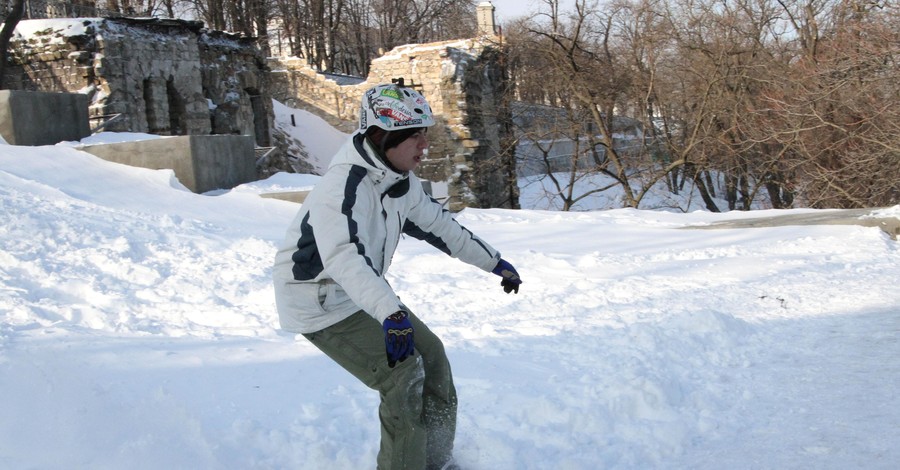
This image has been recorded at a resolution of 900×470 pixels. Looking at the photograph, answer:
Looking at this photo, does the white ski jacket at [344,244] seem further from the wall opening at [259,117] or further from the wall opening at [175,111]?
the wall opening at [259,117]

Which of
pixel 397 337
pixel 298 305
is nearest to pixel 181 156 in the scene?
pixel 298 305

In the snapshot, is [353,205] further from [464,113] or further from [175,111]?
[464,113]

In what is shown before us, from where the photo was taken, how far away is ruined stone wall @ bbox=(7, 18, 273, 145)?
55.3 feet

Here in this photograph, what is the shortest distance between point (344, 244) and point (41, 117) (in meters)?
10.5

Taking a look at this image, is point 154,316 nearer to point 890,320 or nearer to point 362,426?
point 362,426

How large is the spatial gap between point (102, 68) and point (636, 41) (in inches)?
480

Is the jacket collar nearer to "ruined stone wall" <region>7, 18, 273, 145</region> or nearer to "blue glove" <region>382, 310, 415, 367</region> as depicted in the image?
"blue glove" <region>382, 310, 415, 367</region>

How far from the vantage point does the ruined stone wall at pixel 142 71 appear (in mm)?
16859

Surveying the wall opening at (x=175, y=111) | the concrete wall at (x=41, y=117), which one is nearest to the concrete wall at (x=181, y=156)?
the concrete wall at (x=41, y=117)

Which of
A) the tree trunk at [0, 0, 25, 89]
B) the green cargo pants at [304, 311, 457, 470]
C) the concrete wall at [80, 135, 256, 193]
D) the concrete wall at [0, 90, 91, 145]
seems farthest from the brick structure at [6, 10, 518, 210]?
the green cargo pants at [304, 311, 457, 470]

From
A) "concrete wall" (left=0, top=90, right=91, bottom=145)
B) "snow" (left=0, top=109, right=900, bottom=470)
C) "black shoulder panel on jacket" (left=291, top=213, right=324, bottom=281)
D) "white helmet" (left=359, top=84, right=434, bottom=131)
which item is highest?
"concrete wall" (left=0, top=90, right=91, bottom=145)

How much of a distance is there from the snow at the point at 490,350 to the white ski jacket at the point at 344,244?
845mm

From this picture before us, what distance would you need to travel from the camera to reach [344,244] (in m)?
2.71

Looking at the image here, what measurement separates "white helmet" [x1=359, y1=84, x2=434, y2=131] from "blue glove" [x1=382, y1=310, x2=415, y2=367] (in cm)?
69
